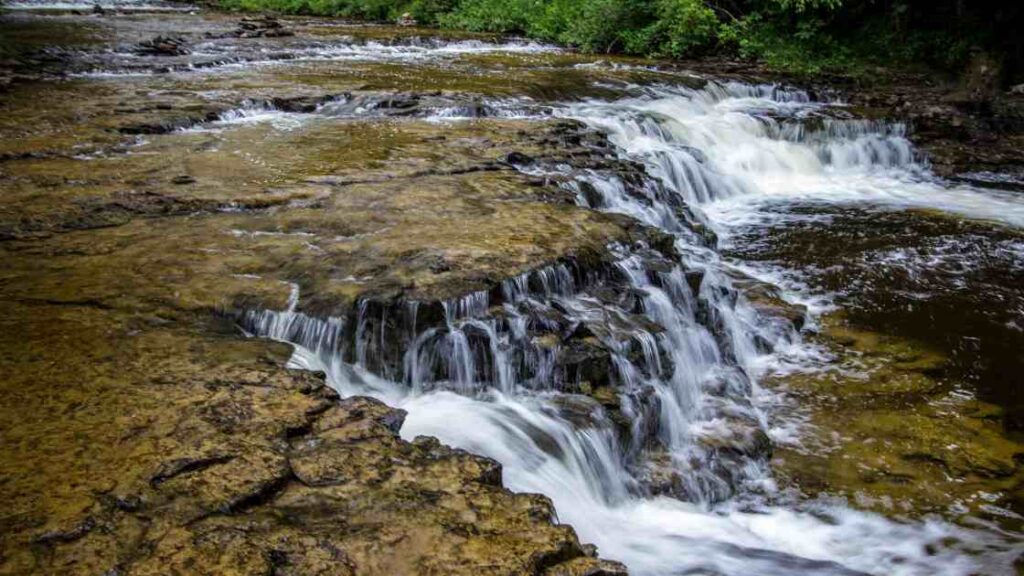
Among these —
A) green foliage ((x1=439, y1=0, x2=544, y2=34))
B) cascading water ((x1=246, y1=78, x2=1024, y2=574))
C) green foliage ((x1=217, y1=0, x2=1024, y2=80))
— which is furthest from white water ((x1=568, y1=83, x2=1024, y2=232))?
green foliage ((x1=439, y1=0, x2=544, y2=34))

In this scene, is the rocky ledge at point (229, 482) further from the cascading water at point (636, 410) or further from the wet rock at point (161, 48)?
the wet rock at point (161, 48)

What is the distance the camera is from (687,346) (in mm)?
5898

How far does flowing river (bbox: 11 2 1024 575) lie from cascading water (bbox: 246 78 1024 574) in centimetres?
1

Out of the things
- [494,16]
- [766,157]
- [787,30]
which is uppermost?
[787,30]

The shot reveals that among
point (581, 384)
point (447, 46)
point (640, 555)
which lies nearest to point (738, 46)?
point (447, 46)

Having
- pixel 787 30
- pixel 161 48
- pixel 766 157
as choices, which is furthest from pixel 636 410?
pixel 787 30

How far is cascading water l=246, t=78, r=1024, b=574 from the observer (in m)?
4.14

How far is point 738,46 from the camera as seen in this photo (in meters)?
16.8

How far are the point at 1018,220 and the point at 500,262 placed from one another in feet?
26.3

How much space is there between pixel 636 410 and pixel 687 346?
1194 millimetres

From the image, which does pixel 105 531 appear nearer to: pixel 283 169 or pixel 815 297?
pixel 283 169

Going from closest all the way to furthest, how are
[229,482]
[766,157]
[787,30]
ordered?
1. [229,482]
2. [766,157]
3. [787,30]

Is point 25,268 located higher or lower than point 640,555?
higher

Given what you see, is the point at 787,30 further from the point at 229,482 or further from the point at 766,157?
the point at 229,482
